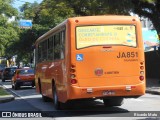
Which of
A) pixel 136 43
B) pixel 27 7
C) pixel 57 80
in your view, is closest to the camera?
pixel 136 43

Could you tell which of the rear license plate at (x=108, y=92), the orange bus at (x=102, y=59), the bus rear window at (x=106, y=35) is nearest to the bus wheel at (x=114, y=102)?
the orange bus at (x=102, y=59)

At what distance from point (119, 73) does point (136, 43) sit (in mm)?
1139

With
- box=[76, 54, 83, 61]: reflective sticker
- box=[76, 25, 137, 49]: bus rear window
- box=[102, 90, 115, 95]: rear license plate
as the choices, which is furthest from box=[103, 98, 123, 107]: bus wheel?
box=[76, 54, 83, 61]: reflective sticker

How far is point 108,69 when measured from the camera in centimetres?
1458

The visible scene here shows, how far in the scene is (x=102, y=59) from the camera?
14.6 meters

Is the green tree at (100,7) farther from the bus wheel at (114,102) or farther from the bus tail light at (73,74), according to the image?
the bus tail light at (73,74)

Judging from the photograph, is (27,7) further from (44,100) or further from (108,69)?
(108,69)

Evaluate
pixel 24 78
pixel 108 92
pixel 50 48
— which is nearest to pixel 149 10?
pixel 24 78

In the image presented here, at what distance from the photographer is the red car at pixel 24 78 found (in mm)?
33875

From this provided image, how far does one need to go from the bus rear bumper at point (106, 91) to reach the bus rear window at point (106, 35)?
1338 mm

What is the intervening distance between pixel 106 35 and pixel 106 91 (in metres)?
1.79

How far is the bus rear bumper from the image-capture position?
14266 millimetres

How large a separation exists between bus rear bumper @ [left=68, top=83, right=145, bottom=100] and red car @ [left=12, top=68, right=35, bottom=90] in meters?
19.8

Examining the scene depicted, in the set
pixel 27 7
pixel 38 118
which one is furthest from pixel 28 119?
pixel 27 7
